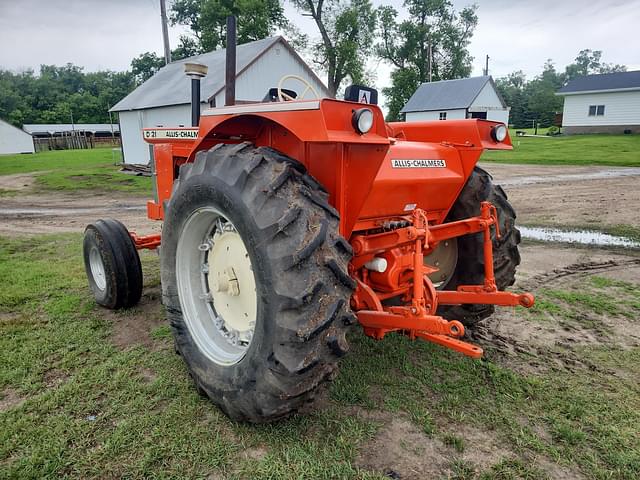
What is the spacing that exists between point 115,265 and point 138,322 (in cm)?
54

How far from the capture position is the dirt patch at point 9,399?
2.91 meters

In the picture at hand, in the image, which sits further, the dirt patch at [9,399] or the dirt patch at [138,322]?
the dirt patch at [138,322]

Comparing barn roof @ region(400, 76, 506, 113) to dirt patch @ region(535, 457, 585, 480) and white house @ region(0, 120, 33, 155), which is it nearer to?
white house @ region(0, 120, 33, 155)

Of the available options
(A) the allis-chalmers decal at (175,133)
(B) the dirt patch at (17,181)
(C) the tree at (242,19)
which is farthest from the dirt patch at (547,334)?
(C) the tree at (242,19)

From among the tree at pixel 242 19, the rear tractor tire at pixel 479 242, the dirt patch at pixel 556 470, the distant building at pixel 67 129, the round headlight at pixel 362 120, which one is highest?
the tree at pixel 242 19

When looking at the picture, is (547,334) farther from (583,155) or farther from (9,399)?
(583,155)

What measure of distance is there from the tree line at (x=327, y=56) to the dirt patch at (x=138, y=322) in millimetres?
27276

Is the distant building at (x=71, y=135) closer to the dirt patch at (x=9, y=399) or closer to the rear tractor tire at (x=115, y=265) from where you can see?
the rear tractor tire at (x=115, y=265)

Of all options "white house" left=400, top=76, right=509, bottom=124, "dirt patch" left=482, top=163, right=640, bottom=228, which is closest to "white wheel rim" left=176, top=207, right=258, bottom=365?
"dirt patch" left=482, top=163, right=640, bottom=228

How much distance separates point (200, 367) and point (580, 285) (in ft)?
13.6

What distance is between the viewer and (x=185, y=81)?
20.9 meters

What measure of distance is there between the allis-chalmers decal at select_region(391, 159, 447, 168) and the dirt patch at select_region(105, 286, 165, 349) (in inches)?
91.0

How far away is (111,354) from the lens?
359 centimetres

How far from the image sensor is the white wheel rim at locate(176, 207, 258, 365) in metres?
2.77
